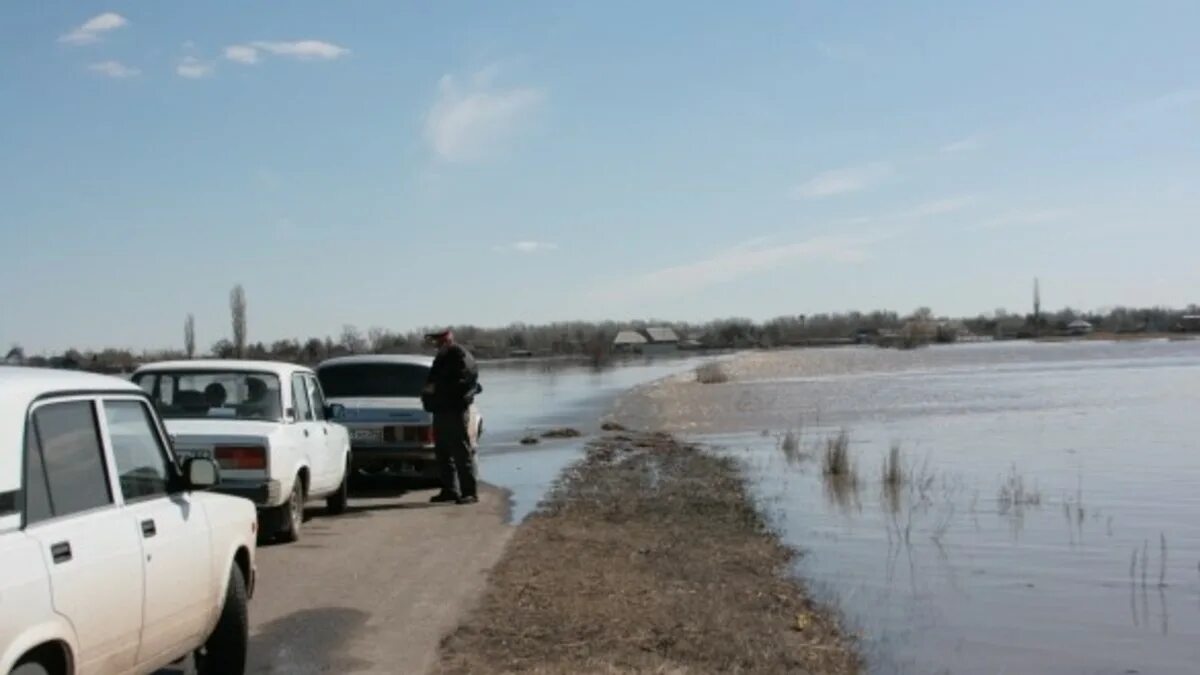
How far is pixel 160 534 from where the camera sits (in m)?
6.20

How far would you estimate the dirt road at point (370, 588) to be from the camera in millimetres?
8148

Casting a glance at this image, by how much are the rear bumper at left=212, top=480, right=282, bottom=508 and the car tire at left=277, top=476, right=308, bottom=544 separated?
41cm

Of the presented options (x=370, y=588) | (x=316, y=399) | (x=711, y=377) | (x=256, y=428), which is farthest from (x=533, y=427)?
(x=711, y=377)

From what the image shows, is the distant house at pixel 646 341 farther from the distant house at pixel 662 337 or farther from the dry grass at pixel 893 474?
the dry grass at pixel 893 474

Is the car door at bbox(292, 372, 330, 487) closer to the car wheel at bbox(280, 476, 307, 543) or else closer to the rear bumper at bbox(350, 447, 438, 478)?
the car wheel at bbox(280, 476, 307, 543)

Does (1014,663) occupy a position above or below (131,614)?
below

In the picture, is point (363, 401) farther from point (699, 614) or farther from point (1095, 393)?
point (1095, 393)

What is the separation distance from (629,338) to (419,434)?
166475mm

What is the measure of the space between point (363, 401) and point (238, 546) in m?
10.7

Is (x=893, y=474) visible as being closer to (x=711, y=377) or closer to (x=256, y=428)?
(x=256, y=428)

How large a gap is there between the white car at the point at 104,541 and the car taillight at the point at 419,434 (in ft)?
32.8

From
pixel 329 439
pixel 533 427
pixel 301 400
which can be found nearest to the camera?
pixel 301 400

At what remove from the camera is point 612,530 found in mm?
13984

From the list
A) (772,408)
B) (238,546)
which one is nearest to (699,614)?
(238,546)
